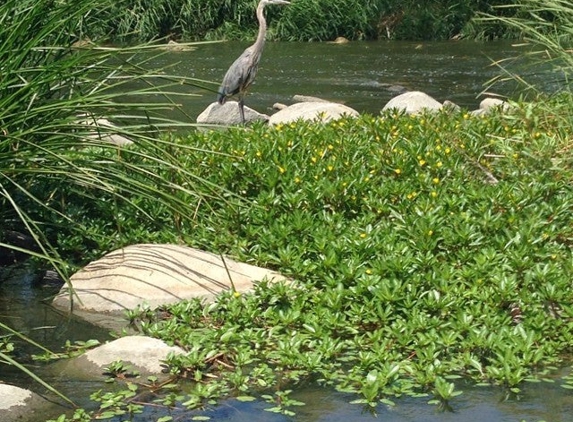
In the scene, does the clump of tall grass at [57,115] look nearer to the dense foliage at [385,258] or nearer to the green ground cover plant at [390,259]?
the dense foliage at [385,258]

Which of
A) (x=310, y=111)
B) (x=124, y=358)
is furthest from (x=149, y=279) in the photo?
(x=310, y=111)

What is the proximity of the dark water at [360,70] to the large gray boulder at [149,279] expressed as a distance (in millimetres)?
6086

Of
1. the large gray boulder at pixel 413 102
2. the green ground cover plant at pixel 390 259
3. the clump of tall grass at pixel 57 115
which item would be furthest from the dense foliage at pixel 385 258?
the large gray boulder at pixel 413 102

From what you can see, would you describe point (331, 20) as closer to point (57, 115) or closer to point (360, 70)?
point (360, 70)

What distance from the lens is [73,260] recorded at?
5.88m

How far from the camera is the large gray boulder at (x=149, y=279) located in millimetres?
5324

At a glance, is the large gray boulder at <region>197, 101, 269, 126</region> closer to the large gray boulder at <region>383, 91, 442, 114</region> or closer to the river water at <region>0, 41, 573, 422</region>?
the river water at <region>0, 41, 573, 422</region>

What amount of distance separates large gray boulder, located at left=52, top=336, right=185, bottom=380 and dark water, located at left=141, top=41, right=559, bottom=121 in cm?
699

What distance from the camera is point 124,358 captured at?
459cm

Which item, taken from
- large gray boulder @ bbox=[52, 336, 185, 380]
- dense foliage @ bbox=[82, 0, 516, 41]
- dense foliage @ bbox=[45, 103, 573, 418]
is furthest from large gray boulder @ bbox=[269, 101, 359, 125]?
dense foliage @ bbox=[82, 0, 516, 41]

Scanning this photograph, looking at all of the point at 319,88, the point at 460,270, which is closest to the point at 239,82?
the point at 319,88

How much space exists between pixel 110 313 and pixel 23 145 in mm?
901

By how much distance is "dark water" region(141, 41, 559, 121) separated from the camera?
13164mm

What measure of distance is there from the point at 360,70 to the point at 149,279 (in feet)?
36.0
